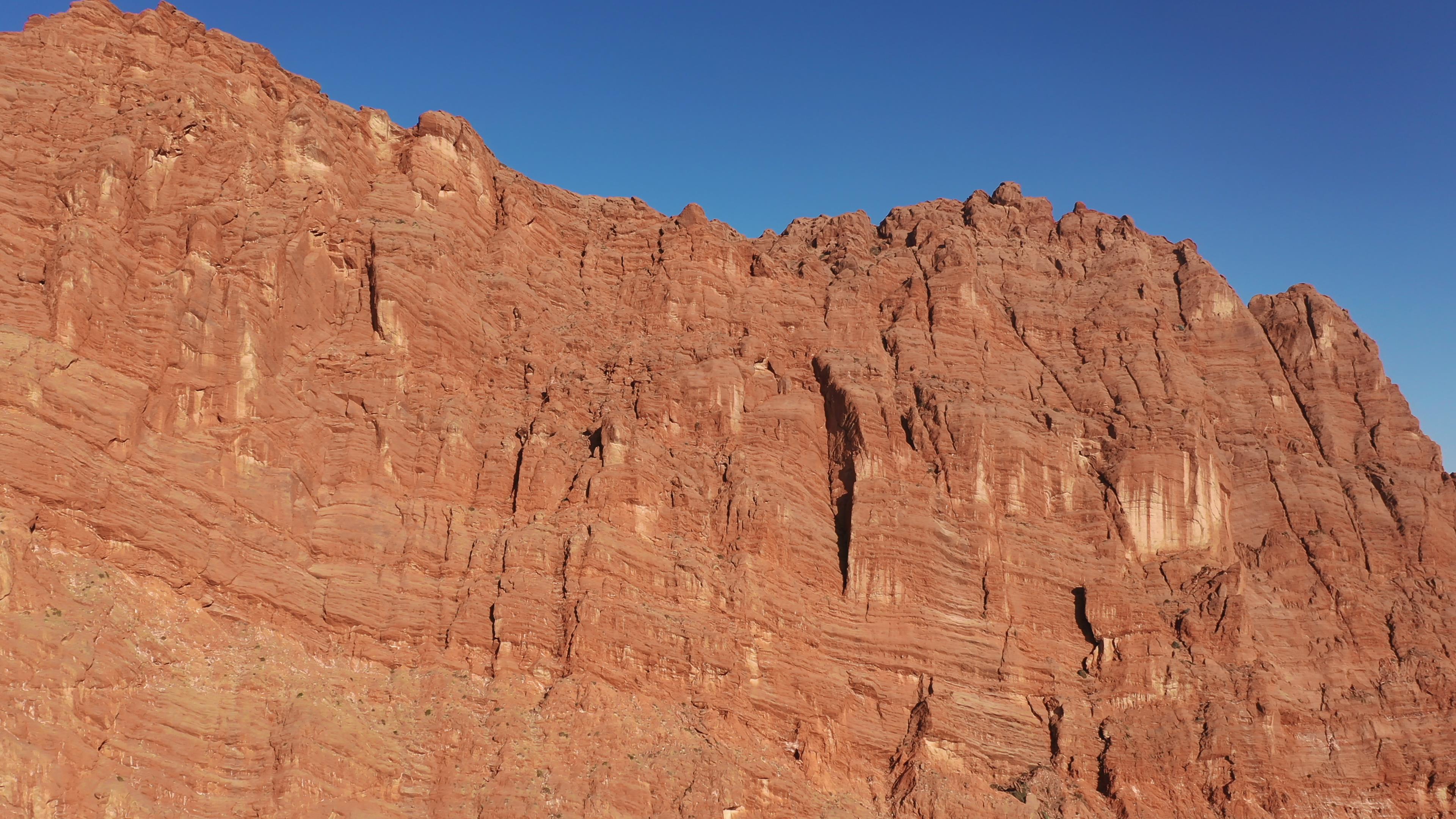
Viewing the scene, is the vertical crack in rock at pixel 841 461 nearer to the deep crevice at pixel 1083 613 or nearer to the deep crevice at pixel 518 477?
the deep crevice at pixel 1083 613

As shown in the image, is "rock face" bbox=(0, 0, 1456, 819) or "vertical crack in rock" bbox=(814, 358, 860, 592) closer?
"rock face" bbox=(0, 0, 1456, 819)

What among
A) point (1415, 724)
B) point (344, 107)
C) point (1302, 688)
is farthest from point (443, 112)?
point (1415, 724)

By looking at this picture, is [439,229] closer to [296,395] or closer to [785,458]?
[296,395]

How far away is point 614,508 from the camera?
66875mm

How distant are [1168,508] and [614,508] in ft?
112

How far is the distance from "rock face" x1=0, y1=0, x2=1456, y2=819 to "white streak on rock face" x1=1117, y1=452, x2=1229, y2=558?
26 centimetres

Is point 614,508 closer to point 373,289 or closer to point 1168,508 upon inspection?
point 373,289

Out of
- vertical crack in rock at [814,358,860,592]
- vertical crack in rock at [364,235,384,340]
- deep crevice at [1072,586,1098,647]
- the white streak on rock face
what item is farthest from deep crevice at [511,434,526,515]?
the white streak on rock face

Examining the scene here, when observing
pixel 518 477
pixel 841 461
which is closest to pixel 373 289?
pixel 518 477

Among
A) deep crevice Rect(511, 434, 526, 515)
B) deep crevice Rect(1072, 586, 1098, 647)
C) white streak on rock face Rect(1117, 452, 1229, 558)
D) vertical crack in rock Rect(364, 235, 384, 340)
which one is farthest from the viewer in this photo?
white streak on rock face Rect(1117, 452, 1229, 558)

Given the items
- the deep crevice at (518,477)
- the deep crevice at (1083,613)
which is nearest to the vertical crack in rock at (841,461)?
the deep crevice at (1083,613)

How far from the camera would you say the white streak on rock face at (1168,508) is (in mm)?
77812

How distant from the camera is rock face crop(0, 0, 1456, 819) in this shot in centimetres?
5375

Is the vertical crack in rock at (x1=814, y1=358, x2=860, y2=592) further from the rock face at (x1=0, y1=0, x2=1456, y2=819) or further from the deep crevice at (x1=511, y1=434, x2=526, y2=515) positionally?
the deep crevice at (x1=511, y1=434, x2=526, y2=515)
